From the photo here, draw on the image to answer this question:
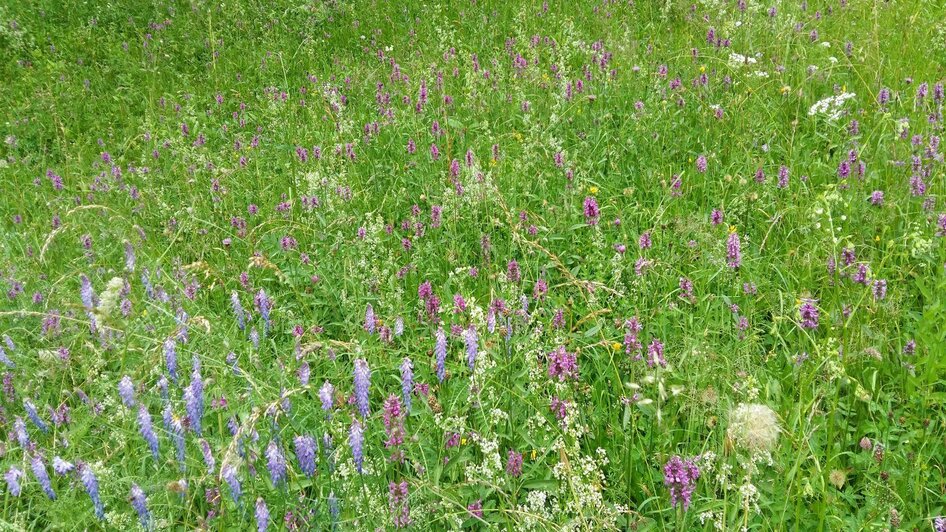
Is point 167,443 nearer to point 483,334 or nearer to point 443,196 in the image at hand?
point 483,334

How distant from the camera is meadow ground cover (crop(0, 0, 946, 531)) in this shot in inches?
82.0

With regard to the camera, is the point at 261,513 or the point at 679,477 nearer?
the point at 261,513

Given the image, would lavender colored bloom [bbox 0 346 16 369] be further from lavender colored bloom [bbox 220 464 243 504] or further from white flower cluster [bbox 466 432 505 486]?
white flower cluster [bbox 466 432 505 486]

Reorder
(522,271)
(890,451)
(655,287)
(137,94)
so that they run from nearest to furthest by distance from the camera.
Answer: (890,451), (655,287), (522,271), (137,94)

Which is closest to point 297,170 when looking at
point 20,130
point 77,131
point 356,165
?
point 356,165

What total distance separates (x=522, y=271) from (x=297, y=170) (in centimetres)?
180

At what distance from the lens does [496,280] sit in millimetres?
3162

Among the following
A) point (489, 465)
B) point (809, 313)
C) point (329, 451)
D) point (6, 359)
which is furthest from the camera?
point (6, 359)

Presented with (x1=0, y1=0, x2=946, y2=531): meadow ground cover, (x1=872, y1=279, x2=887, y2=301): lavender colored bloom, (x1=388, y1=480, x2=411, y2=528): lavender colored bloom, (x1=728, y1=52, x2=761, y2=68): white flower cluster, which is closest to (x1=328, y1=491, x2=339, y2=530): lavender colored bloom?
(x1=0, y1=0, x2=946, y2=531): meadow ground cover

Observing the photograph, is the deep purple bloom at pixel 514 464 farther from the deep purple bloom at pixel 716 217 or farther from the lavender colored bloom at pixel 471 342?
the deep purple bloom at pixel 716 217

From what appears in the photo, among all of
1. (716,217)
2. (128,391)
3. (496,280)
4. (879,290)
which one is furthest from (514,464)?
(716,217)

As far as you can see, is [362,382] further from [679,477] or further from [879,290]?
[879,290]

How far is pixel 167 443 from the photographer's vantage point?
240cm

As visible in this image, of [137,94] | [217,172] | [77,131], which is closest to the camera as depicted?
[217,172]
